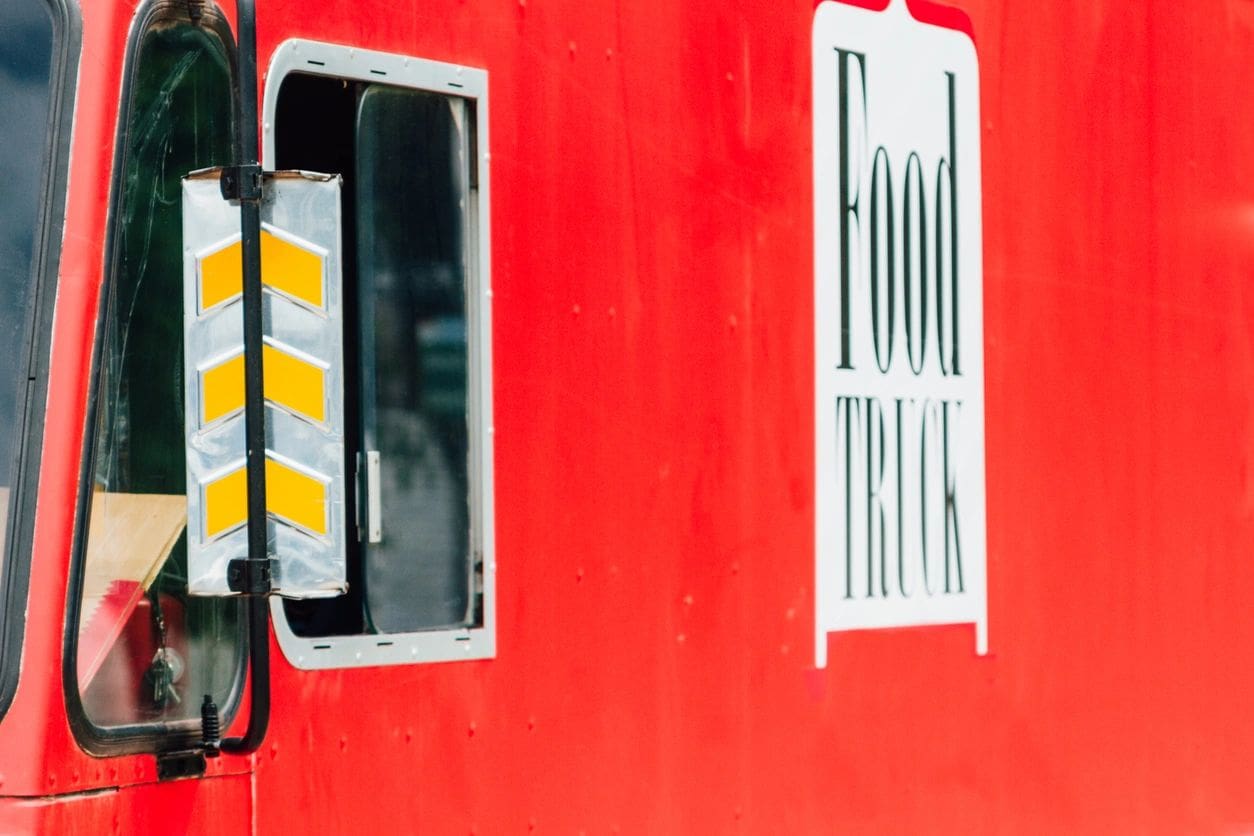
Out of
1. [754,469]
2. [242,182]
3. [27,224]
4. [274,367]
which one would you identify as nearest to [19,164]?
[27,224]

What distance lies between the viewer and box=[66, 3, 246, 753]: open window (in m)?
2.54

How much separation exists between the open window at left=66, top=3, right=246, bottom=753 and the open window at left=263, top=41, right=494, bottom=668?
124mm

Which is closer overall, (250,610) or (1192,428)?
(250,610)

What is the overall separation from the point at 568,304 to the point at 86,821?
1.12 meters

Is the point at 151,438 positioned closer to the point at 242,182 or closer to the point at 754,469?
the point at 242,182

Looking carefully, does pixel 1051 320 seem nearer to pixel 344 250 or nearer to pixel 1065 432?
pixel 1065 432

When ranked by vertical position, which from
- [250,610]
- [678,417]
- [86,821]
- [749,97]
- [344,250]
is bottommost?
[86,821]

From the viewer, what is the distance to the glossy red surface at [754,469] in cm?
285

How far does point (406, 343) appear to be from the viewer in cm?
289

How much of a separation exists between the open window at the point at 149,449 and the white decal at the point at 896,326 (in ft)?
4.17

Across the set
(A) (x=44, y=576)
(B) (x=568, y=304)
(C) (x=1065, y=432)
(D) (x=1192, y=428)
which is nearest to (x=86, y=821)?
(A) (x=44, y=576)

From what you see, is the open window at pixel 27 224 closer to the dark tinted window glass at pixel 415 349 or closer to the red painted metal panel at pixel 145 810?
the red painted metal panel at pixel 145 810

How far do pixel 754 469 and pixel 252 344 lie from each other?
4.04ft

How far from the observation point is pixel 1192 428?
14.8ft
